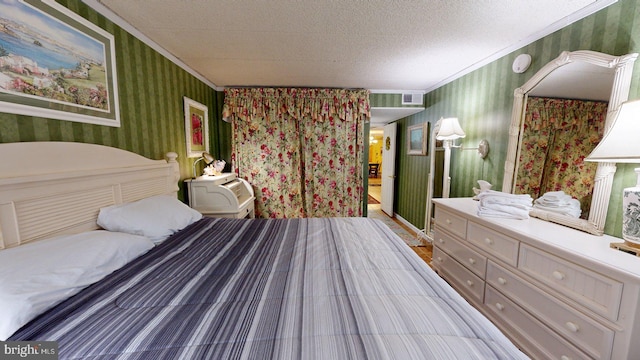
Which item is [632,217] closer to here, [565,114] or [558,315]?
[558,315]

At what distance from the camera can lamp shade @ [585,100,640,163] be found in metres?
1.07

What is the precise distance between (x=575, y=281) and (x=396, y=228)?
2808 mm

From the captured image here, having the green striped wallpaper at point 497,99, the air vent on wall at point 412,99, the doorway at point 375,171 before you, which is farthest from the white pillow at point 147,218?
the doorway at point 375,171

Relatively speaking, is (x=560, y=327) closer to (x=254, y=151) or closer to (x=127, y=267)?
(x=127, y=267)

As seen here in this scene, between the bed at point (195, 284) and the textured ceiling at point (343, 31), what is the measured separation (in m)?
1.08

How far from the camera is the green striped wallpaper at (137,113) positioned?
4.03 ft

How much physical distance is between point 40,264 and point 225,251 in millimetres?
701

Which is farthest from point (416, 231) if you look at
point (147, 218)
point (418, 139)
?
point (147, 218)

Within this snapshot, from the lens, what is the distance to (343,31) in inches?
71.3

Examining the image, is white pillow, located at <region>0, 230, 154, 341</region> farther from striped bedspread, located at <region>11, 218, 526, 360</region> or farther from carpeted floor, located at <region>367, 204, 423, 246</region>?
carpeted floor, located at <region>367, 204, 423, 246</region>

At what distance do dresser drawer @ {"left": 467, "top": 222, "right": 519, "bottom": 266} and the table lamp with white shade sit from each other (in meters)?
0.45

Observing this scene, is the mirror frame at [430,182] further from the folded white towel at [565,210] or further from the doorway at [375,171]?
the doorway at [375,171]

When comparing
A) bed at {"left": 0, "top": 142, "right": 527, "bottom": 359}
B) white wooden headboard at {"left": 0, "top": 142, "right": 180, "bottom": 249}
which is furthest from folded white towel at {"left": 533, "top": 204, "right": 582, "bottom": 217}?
white wooden headboard at {"left": 0, "top": 142, "right": 180, "bottom": 249}

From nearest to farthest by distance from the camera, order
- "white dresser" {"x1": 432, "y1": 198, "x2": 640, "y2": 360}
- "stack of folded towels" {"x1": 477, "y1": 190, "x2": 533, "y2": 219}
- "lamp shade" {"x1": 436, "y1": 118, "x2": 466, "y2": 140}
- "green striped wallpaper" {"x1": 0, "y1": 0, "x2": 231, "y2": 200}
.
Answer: "white dresser" {"x1": 432, "y1": 198, "x2": 640, "y2": 360} → "green striped wallpaper" {"x1": 0, "y1": 0, "x2": 231, "y2": 200} → "stack of folded towels" {"x1": 477, "y1": 190, "x2": 533, "y2": 219} → "lamp shade" {"x1": 436, "y1": 118, "x2": 466, "y2": 140}
